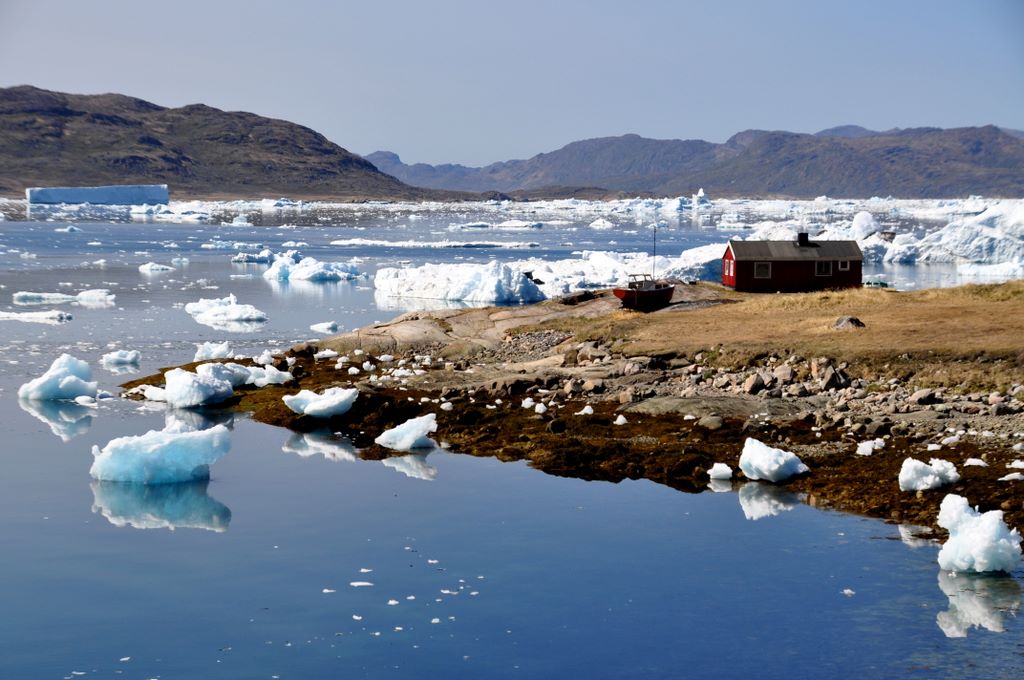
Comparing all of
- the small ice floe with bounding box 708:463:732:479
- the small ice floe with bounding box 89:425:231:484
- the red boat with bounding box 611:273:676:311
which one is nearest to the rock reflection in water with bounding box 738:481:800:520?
the small ice floe with bounding box 708:463:732:479

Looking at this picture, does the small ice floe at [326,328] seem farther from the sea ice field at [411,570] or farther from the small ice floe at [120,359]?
the sea ice field at [411,570]

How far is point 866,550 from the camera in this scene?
14.2 m

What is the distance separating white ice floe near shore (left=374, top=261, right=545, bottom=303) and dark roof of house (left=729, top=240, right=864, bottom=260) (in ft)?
31.1

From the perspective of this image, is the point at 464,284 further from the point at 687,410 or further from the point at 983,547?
the point at 983,547

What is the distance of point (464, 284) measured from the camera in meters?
44.3

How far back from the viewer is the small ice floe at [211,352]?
28.4 metres

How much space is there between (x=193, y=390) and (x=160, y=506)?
6609 millimetres

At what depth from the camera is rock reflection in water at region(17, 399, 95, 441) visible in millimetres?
21625

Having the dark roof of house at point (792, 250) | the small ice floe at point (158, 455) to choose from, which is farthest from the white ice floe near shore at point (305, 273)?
the small ice floe at point (158, 455)

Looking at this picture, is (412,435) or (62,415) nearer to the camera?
(412,435)

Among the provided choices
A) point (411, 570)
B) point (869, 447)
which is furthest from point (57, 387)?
point (869, 447)

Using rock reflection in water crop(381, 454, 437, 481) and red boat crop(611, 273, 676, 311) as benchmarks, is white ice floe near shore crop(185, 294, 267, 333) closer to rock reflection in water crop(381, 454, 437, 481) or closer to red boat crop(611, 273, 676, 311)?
red boat crop(611, 273, 676, 311)

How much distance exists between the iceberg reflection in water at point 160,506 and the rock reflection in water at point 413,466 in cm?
295

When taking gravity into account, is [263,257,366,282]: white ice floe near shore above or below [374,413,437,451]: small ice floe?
above
